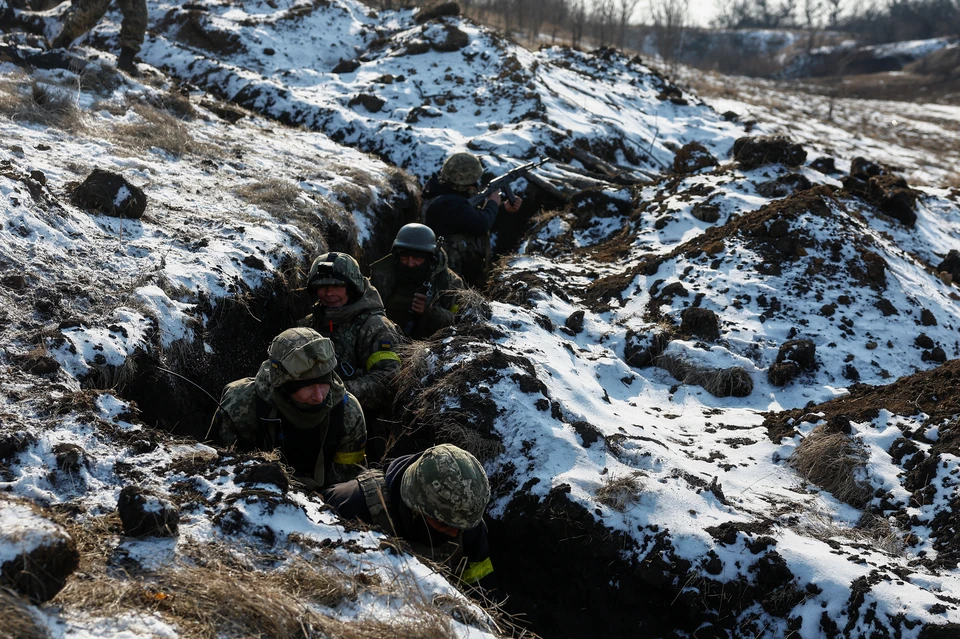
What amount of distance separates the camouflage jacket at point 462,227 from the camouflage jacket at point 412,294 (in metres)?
0.93

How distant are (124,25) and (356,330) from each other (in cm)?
764

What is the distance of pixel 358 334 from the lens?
16.6 feet

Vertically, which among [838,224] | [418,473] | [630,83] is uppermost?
[630,83]

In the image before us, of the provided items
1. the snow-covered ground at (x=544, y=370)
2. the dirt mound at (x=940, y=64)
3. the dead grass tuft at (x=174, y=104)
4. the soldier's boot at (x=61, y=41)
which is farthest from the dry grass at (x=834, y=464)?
the dirt mound at (x=940, y=64)

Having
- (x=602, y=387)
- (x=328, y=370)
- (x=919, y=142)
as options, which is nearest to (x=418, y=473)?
(x=328, y=370)

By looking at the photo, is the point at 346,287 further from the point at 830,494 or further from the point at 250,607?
the point at 830,494

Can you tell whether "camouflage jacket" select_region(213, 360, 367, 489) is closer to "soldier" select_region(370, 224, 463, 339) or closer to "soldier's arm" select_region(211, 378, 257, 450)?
"soldier's arm" select_region(211, 378, 257, 450)

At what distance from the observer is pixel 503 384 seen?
486 cm

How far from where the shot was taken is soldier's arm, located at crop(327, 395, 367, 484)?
4.06 m

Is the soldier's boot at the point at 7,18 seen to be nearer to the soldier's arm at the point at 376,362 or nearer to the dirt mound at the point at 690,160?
the soldier's arm at the point at 376,362

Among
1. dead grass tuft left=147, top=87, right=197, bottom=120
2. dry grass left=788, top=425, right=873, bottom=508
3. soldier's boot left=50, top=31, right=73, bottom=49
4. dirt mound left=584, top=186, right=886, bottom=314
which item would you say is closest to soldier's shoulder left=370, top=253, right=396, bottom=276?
dirt mound left=584, top=186, right=886, bottom=314

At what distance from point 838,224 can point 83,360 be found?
6925 millimetres

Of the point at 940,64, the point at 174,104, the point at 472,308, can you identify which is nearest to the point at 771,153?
the point at 472,308

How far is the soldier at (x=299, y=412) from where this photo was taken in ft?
12.2
